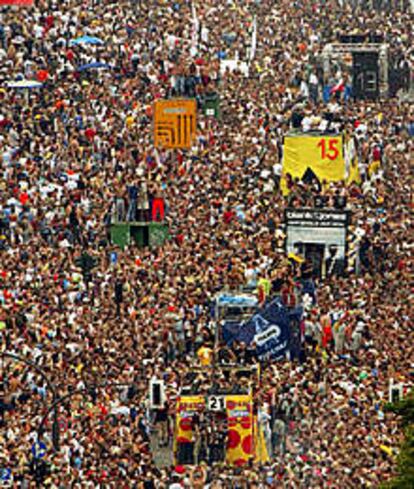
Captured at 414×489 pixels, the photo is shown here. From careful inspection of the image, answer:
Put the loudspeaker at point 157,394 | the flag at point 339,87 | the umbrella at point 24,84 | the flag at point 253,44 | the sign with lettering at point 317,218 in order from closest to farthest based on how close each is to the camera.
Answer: the loudspeaker at point 157,394
the sign with lettering at point 317,218
the umbrella at point 24,84
the flag at point 339,87
the flag at point 253,44

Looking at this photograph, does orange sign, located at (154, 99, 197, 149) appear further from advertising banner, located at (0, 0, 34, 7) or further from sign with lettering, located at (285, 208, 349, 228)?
advertising banner, located at (0, 0, 34, 7)

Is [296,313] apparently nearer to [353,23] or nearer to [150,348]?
[150,348]

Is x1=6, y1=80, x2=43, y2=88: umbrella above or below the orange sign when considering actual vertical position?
above

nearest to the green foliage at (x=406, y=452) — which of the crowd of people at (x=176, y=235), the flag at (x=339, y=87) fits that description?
the crowd of people at (x=176, y=235)

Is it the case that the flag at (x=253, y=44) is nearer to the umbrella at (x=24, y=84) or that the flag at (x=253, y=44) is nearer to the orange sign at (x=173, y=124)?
the umbrella at (x=24, y=84)

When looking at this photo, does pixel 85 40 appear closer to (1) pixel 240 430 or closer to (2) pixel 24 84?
(2) pixel 24 84

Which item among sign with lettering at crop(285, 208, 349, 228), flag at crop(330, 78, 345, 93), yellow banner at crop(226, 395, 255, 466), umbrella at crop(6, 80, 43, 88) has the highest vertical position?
umbrella at crop(6, 80, 43, 88)

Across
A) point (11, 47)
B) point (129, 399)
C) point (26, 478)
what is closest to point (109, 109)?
point (11, 47)

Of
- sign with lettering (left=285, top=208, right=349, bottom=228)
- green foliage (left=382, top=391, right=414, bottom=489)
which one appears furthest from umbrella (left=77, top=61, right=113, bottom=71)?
green foliage (left=382, top=391, right=414, bottom=489)
